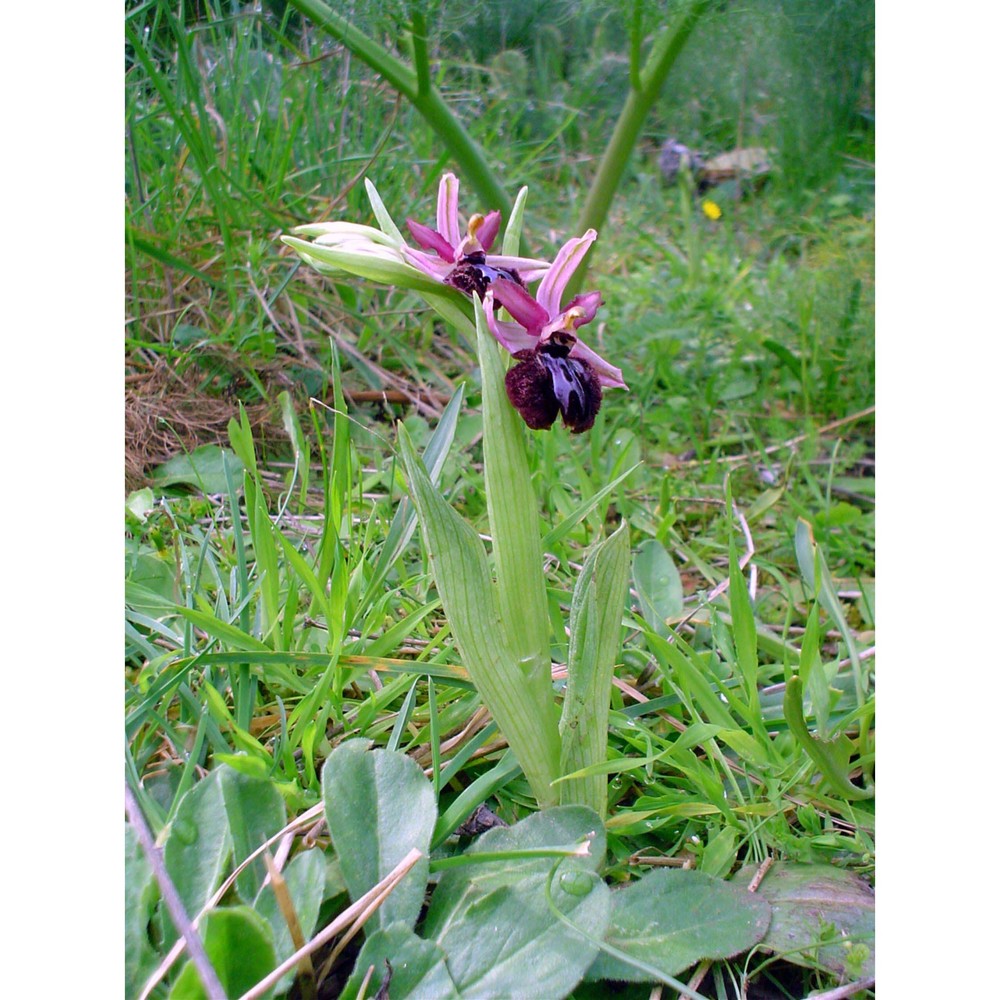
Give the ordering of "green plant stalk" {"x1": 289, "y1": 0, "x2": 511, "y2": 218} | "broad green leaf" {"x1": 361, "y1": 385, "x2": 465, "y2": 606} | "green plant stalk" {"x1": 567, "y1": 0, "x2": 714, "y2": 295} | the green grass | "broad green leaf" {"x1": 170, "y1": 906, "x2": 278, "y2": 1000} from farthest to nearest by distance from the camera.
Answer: "green plant stalk" {"x1": 567, "y1": 0, "x2": 714, "y2": 295} < "green plant stalk" {"x1": 289, "y1": 0, "x2": 511, "y2": 218} < "broad green leaf" {"x1": 361, "y1": 385, "x2": 465, "y2": 606} < the green grass < "broad green leaf" {"x1": 170, "y1": 906, "x2": 278, "y2": 1000}

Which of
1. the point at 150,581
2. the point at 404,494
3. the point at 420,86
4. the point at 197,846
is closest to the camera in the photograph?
the point at 197,846

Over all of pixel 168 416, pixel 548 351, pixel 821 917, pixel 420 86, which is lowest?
pixel 821 917

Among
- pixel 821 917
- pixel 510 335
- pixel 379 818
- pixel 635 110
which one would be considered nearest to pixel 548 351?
pixel 510 335

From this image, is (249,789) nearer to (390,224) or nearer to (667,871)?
(667,871)

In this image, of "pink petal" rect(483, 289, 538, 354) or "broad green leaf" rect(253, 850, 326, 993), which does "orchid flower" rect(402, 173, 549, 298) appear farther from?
"broad green leaf" rect(253, 850, 326, 993)

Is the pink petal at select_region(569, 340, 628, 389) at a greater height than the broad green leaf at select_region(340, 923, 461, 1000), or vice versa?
the pink petal at select_region(569, 340, 628, 389)

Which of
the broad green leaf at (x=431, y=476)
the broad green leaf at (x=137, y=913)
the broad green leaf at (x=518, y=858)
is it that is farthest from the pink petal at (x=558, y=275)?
the broad green leaf at (x=137, y=913)

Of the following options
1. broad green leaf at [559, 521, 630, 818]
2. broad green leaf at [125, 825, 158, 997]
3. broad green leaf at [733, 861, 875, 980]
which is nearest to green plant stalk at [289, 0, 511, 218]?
broad green leaf at [559, 521, 630, 818]

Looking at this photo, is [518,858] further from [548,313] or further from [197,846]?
[548,313]
